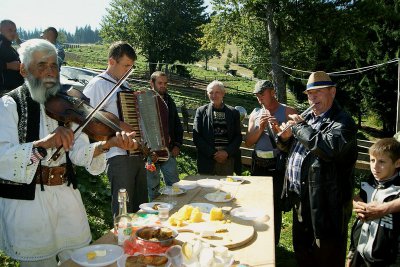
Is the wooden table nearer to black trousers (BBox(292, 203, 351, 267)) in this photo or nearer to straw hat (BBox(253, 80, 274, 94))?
black trousers (BBox(292, 203, 351, 267))

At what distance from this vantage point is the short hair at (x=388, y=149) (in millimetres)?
3010

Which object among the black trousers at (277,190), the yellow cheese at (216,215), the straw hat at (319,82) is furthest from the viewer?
the black trousers at (277,190)

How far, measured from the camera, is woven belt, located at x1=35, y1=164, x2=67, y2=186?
96.0 inches

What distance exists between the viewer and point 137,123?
3584mm

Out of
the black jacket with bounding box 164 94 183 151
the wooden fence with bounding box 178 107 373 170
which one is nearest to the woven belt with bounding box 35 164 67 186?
the black jacket with bounding box 164 94 183 151

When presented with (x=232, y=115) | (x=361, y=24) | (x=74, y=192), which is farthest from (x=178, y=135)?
(x=361, y=24)

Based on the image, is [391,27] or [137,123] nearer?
[137,123]

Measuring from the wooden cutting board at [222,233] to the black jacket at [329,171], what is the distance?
1.08 m

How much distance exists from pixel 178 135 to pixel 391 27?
1470cm

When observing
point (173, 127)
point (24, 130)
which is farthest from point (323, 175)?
point (173, 127)

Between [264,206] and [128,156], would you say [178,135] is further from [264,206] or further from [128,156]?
[264,206]

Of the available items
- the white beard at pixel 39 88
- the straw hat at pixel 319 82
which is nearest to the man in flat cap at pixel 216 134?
the straw hat at pixel 319 82

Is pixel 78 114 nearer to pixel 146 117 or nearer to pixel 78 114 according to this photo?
pixel 78 114

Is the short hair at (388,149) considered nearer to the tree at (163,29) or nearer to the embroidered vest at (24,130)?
the embroidered vest at (24,130)
